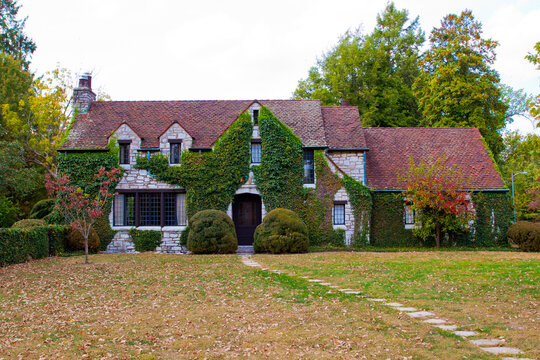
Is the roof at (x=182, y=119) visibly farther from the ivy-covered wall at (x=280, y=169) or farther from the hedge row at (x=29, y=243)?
the hedge row at (x=29, y=243)

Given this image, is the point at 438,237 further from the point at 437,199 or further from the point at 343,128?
the point at 343,128

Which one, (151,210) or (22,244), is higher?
(151,210)

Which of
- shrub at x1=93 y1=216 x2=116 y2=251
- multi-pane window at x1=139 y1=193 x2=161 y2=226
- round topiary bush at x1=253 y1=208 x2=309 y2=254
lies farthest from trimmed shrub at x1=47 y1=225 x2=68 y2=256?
round topiary bush at x1=253 y1=208 x2=309 y2=254

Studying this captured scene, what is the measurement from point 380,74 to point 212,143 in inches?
774

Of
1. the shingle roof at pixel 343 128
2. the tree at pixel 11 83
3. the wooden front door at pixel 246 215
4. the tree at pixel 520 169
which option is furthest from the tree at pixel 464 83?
the tree at pixel 11 83

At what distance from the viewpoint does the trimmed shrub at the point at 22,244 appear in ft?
57.5

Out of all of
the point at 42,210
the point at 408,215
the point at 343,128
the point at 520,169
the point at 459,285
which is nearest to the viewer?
the point at 459,285

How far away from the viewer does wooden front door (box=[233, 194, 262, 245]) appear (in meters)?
25.9

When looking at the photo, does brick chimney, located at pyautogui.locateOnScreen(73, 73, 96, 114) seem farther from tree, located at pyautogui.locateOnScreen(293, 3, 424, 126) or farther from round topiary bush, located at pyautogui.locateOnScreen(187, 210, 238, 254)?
tree, located at pyautogui.locateOnScreen(293, 3, 424, 126)

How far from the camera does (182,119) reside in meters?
27.7

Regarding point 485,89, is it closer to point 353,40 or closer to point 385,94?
point 385,94

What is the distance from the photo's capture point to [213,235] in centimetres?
2186

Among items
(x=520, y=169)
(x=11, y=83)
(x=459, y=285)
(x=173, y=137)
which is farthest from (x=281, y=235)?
(x=520, y=169)

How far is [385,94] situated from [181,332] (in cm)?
3376
